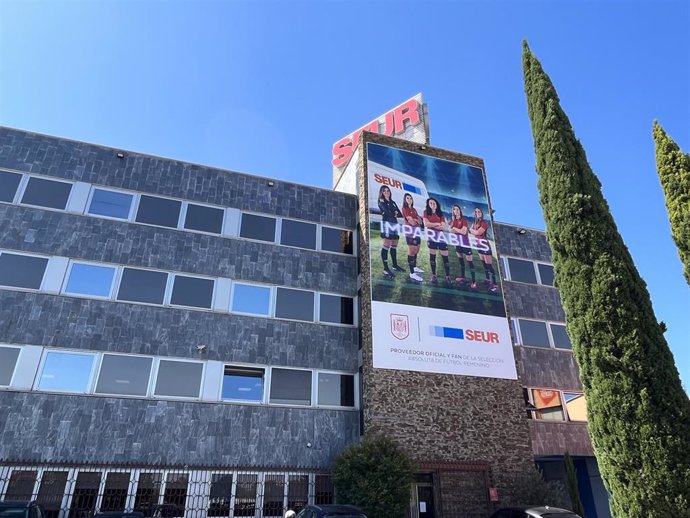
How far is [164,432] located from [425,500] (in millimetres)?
8691

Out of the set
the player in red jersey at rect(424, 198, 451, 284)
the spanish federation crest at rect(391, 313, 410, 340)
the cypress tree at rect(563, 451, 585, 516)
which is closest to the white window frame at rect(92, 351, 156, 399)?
the spanish federation crest at rect(391, 313, 410, 340)

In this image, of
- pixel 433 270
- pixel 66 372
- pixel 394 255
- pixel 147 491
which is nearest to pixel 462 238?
pixel 433 270

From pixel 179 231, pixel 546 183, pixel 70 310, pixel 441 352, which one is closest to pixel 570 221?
pixel 546 183

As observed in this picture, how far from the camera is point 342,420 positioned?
661 inches

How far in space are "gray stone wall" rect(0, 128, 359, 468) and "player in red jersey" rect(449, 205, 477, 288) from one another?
14.4 ft

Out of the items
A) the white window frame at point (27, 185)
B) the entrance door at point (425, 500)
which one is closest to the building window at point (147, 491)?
the entrance door at point (425, 500)

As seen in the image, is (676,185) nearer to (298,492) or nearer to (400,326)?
(400,326)

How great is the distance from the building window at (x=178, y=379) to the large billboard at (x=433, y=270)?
19.9 feet

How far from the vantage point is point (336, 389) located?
17281 mm

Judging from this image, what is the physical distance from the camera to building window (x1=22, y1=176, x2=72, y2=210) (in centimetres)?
1678

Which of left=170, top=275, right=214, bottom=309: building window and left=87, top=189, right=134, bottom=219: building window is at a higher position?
left=87, top=189, right=134, bottom=219: building window

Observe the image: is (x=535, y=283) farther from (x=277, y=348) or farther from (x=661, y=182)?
(x=277, y=348)

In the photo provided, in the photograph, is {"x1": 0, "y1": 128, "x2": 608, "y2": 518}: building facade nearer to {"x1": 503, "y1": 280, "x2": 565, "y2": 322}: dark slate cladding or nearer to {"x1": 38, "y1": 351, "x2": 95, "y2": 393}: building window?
{"x1": 38, "y1": 351, "x2": 95, "y2": 393}: building window

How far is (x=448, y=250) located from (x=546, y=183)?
7.42 meters
